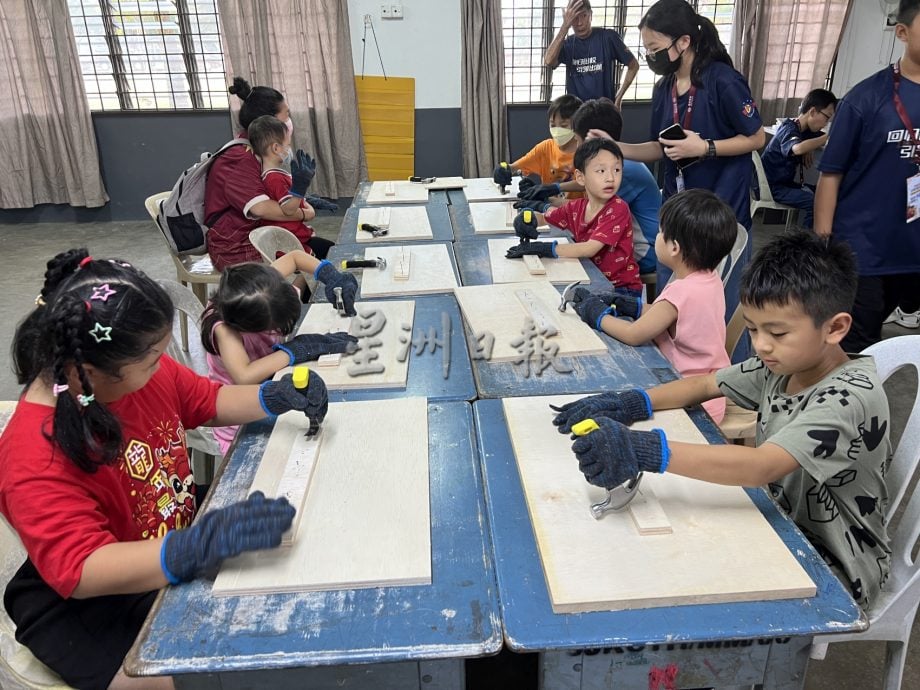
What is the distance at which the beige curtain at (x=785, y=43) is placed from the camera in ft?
18.1

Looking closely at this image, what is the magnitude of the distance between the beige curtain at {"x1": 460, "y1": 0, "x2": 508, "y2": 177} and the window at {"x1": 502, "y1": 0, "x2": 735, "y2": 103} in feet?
0.73

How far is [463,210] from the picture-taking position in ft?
10.2

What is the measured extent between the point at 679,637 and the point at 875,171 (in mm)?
1764

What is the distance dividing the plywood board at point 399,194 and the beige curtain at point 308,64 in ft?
6.86

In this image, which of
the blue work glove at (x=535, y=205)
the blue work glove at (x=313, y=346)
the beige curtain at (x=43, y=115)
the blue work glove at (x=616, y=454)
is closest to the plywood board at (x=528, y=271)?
the blue work glove at (x=535, y=205)

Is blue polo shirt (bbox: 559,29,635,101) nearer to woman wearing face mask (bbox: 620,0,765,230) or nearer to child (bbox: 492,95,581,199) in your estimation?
child (bbox: 492,95,581,199)

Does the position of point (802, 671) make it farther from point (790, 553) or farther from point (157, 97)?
point (157, 97)

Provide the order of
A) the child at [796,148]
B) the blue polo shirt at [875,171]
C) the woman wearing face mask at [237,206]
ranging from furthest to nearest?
the child at [796,148] → the woman wearing face mask at [237,206] → the blue polo shirt at [875,171]

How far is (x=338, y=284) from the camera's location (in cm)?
196

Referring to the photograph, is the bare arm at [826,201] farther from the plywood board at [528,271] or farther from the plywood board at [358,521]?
the plywood board at [358,521]

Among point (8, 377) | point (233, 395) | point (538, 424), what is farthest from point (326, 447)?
point (8, 377)

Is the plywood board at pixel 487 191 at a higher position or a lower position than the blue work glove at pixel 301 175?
lower

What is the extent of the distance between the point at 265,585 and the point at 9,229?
607 centimetres

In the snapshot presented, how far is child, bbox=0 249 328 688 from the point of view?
91 centimetres
